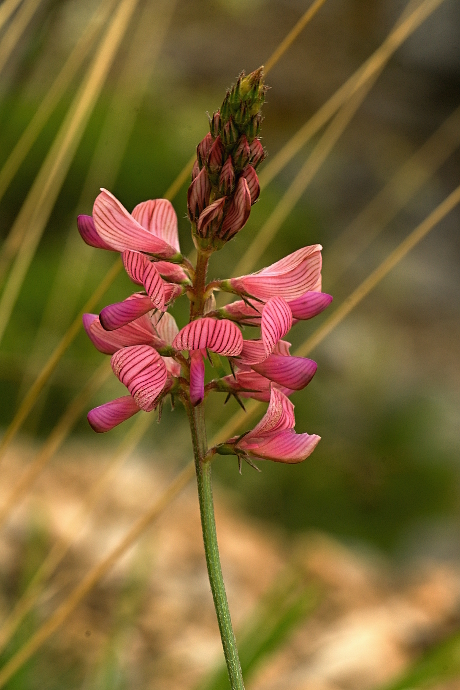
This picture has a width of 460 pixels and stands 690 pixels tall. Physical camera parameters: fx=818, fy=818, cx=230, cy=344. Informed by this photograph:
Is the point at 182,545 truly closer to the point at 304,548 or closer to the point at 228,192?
the point at 304,548

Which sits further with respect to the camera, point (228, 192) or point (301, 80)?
point (301, 80)

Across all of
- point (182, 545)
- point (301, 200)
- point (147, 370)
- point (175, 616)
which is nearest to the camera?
point (147, 370)

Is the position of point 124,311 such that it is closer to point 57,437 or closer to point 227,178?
point 227,178

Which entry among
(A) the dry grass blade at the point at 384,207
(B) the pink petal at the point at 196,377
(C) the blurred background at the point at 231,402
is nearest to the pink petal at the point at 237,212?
(B) the pink petal at the point at 196,377

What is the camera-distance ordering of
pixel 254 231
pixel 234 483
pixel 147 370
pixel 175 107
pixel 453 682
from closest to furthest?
pixel 147 370 < pixel 453 682 < pixel 234 483 < pixel 254 231 < pixel 175 107

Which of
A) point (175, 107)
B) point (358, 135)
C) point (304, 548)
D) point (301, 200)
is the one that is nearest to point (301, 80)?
point (358, 135)

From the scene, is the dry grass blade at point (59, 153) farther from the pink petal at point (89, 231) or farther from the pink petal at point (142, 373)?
the pink petal at point (142, 373)
